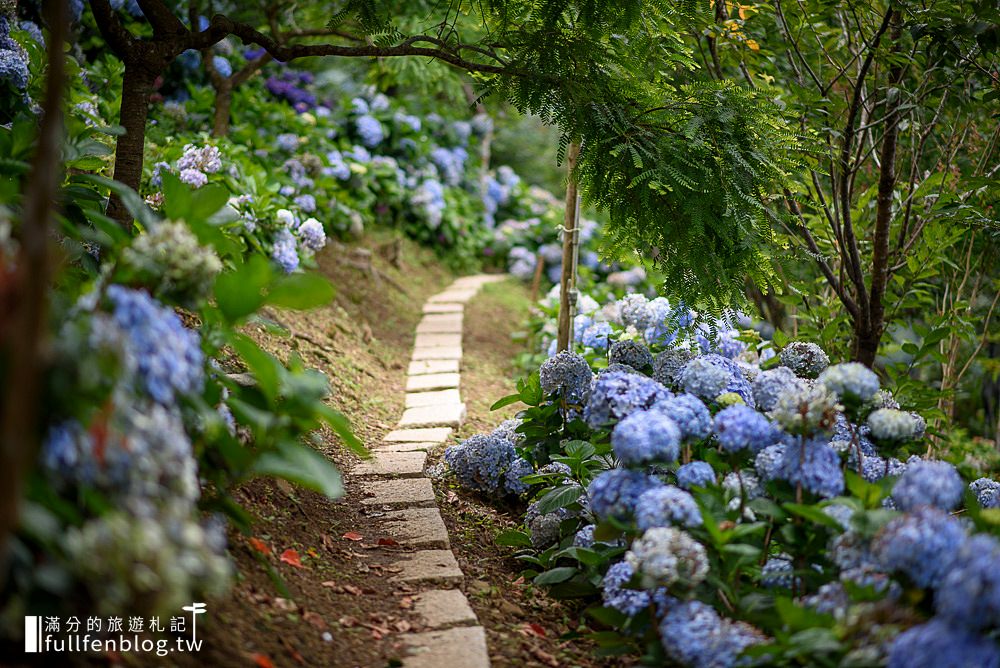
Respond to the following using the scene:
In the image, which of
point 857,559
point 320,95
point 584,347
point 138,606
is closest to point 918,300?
point 584,347

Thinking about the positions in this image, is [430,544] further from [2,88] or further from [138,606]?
[2,88]

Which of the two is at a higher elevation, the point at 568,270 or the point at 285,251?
the point at 285,251

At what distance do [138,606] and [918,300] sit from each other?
417 cm

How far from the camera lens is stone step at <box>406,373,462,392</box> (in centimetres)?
540

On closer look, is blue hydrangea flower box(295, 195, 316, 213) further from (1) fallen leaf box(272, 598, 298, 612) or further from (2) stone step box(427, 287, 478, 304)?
(1) fallen leaf box(272, 598, 298, 612)

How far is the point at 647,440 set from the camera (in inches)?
84.7

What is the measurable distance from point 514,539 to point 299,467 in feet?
4.87

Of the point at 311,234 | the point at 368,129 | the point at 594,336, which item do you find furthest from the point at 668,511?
the point at 368,129

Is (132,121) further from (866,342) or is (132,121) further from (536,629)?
(866,342)

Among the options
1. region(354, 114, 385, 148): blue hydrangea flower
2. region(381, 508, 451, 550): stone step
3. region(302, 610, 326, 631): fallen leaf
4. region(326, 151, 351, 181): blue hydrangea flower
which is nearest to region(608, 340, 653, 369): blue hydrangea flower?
region(381, 508, 451, 550): stone step

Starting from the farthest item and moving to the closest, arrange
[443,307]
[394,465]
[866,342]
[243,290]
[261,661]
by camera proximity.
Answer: [443,307] → [866,342] → [394,465] → [243,290] → [261,661]

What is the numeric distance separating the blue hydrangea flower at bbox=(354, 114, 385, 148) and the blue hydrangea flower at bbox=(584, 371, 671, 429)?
6185 mm

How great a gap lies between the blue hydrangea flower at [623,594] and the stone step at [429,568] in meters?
0.62

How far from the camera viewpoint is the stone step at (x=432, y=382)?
540 cm
